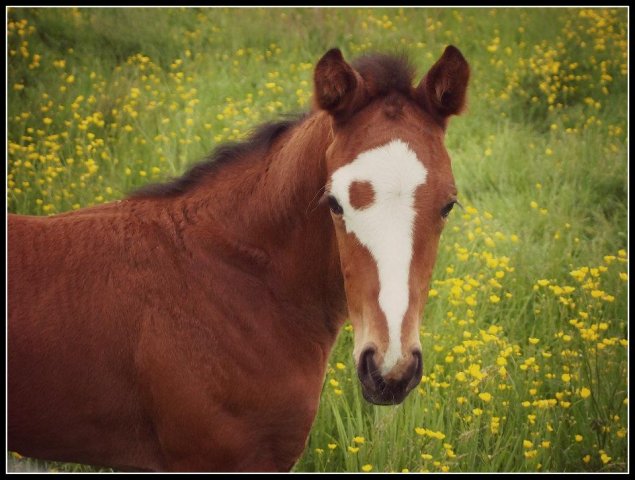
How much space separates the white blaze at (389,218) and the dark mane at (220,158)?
788 millimetres

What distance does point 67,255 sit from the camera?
3121 mm

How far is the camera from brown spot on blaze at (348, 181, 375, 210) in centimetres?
262

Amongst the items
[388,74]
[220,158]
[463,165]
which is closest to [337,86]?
[388,74]

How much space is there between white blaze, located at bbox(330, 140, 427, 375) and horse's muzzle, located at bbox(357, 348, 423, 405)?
50mm

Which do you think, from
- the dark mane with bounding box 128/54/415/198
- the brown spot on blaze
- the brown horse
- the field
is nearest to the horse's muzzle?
the brown horse

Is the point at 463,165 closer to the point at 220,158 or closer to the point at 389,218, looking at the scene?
the point at 220,158

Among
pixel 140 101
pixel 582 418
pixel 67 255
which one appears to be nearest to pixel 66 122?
pixel 140 101

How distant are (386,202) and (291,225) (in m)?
0.68

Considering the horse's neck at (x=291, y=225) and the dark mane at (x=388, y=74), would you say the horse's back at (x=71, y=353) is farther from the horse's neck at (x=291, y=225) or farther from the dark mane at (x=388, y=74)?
the dark mane at (x=388, y=74)

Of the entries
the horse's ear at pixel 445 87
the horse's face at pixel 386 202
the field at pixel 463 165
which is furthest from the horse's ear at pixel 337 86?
the field at pixel 463 165

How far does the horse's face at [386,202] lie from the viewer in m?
2.56

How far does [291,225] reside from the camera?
3172 millimetres

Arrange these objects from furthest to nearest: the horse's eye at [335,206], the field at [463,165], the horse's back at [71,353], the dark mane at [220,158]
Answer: the field at [463,165] < the dark mane at [220,158] < the horse's back at [71,353] < the horse's eye at [335,206]

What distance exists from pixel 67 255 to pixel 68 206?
293cm
